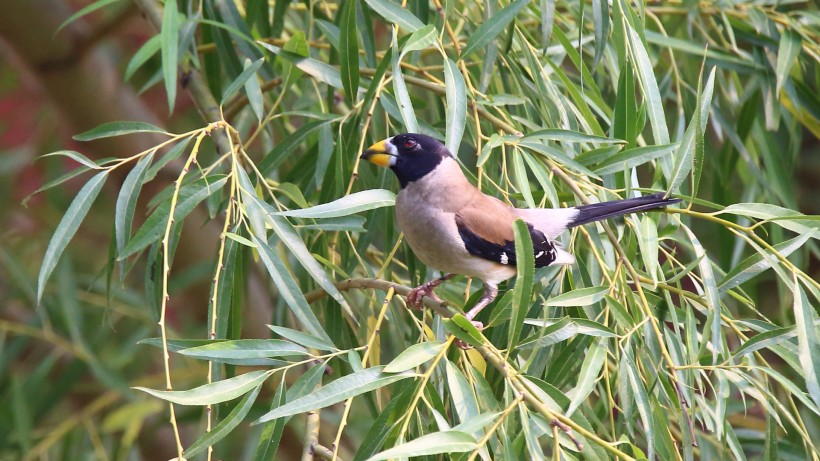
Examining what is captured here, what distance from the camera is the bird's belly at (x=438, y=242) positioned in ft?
7.84

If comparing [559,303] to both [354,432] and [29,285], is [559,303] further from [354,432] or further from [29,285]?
[354,432]

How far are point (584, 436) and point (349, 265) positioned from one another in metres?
0.92

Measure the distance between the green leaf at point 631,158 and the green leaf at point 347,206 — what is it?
48 cm

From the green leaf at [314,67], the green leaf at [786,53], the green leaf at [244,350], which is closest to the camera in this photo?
the green leaf at [244,350]

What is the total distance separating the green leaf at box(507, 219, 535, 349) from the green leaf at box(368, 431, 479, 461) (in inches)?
9.7

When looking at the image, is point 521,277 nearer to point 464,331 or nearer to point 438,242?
point 464,331

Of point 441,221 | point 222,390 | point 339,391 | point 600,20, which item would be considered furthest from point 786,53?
A: point 222,390

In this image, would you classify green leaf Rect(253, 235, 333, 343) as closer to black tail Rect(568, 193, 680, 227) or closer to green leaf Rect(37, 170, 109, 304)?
green leaf Rect(37, 170, 109, 304)

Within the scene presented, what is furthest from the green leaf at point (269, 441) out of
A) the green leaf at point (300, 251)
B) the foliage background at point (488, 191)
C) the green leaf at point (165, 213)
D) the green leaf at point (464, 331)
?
the green leaf at point (165, 213)

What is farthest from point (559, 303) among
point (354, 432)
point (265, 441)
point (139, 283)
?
point (139, 283)

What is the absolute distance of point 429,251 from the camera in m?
2.39

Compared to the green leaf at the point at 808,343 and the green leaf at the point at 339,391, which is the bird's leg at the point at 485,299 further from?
the green leaf at the point at 808,343

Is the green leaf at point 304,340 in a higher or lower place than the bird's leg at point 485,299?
higher

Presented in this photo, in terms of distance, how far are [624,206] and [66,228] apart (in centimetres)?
116
